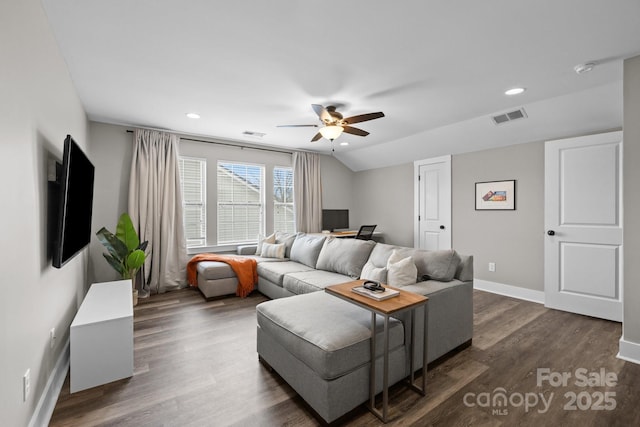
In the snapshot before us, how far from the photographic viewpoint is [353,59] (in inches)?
94.6

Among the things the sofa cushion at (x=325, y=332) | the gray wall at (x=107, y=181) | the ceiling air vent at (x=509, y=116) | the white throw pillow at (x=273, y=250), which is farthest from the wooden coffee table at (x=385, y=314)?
the gray wall at (x=107, y=181)

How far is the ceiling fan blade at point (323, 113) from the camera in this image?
303 cm

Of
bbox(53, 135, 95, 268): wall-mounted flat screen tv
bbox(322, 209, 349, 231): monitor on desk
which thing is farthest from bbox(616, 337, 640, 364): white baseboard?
bbox(322, 209, 349, 231): monitor on desk

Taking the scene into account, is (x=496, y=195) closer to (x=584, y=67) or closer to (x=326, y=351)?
(x=584, y=67)

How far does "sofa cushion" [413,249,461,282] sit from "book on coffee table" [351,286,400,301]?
788mm

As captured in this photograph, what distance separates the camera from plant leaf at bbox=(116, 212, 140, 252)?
366 centimetres

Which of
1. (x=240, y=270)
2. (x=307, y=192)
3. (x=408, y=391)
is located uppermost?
(x=307, y=192)

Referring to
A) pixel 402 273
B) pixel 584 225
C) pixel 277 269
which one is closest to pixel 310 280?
pixel 277 269

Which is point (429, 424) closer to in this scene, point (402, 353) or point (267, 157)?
point (402, 353)

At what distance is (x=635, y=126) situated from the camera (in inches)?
91.9

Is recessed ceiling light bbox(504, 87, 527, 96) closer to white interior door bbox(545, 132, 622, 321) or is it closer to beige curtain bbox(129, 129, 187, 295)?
white interior door bbox(545, 132, 622, 321)

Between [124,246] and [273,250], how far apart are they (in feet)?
6.78

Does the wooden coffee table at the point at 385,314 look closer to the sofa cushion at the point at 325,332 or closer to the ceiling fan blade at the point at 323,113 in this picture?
the sofa cushion at the point at 325,332

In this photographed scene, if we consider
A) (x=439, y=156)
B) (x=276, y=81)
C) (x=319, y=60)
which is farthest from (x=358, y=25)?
(x=439, y=156)
